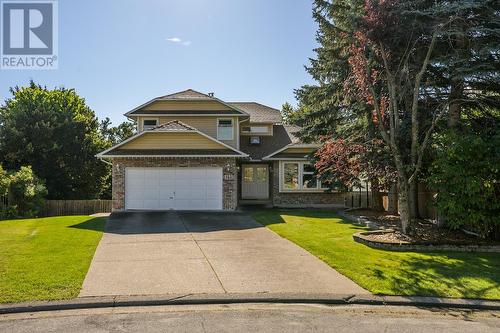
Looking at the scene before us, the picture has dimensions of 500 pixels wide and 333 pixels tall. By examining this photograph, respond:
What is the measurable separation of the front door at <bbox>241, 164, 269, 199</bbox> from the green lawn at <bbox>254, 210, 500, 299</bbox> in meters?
12.3

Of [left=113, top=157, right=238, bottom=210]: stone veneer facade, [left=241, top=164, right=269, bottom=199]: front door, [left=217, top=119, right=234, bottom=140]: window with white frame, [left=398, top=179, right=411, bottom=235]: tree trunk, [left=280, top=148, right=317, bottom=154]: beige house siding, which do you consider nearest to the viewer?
Result: [left=398, top=179, right=411, bottom=235]: tree trunk

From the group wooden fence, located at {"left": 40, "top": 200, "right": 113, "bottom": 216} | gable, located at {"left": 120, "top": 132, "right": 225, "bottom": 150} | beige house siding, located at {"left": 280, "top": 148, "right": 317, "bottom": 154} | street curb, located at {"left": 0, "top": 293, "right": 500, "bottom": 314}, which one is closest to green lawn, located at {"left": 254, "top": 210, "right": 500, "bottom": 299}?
street curb, located at {"left": 0, "top": 293, "right": 500, "bottom": 314}

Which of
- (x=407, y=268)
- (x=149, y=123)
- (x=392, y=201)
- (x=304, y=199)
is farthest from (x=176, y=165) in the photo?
(x=407, y=268)

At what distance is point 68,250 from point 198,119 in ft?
46.1

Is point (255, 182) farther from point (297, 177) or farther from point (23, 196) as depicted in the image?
point (23, 196)

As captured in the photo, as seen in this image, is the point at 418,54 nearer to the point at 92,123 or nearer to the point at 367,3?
the point at 367,3

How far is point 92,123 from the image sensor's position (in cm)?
3656

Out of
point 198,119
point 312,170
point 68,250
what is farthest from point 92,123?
point 68,250

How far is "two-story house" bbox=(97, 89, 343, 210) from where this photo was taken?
20.4 m

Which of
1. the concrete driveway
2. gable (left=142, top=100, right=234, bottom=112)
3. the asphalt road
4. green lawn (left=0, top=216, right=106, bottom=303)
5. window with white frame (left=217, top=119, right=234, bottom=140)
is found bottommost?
the asphalt road

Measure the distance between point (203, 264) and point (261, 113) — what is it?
20639mm

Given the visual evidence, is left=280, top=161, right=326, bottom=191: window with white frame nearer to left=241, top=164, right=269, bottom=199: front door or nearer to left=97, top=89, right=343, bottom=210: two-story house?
Result: left=97, top=89, right=343, bottom=210: two-story house

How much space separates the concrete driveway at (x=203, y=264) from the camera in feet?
25.0

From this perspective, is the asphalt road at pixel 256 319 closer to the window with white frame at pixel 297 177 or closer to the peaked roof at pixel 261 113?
the window with white frame at pixel 297 177
